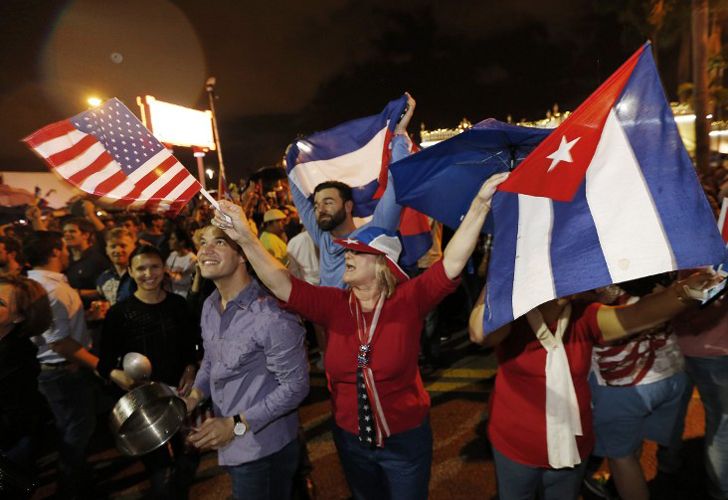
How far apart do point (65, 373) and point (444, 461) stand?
10.5 feet

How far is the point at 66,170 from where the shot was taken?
6.61 ft

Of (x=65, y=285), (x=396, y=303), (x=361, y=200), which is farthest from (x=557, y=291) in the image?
(x=65, y=285)

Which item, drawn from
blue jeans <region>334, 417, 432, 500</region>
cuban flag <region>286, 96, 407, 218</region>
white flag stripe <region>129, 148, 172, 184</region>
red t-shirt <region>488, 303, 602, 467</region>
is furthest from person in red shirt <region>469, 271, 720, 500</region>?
cuban flag <region>286, 96, 407, 218</region>

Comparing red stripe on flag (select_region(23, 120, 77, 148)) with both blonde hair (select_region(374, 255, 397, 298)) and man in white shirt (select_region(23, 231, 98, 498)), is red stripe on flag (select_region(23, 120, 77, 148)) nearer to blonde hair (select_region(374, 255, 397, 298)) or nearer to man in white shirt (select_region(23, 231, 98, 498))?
blonde hair (select_region(374, 255, 397, 298))

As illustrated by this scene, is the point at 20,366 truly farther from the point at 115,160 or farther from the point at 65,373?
the point at 115,160

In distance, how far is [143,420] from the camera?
7.06 feet

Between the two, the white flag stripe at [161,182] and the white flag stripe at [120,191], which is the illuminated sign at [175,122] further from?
the white flag stripe at [120,191]

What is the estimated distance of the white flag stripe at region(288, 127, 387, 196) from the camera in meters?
Answer: 4.28

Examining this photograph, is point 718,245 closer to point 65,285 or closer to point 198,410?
point 198,410

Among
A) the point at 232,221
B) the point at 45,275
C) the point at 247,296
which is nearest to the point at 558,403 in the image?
the point at 247,296

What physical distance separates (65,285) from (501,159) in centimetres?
348

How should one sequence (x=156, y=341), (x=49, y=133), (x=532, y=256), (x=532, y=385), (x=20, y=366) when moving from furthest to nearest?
1. (x=156, y=341)
2. (x=20, y=366)
3. (x=532, y=385)
4. (x=49, y=133)
5. (x=532, y=256)

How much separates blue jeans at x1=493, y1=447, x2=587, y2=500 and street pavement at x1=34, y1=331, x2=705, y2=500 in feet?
3.81

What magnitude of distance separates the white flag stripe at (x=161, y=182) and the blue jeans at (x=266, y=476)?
4.83ft
